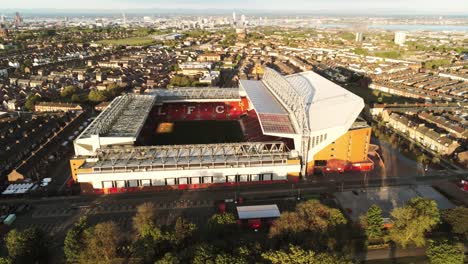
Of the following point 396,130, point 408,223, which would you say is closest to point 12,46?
point 396,130

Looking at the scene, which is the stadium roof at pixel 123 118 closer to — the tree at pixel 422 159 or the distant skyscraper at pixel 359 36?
Result: the tree at pixel 422 159

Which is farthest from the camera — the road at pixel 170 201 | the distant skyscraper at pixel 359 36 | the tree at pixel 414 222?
the distant skyscraper at pixel 359 36

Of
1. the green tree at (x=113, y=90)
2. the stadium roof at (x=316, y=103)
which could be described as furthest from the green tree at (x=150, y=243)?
the green tree at (x=113, y=90)

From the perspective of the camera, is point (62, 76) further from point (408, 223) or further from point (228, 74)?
point (408, 223)

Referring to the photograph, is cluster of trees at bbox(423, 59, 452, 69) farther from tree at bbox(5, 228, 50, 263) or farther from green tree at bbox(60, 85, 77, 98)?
tree at bbox(5, 228, 50, 263)

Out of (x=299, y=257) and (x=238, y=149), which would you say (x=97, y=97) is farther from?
(x=299, y=257)
